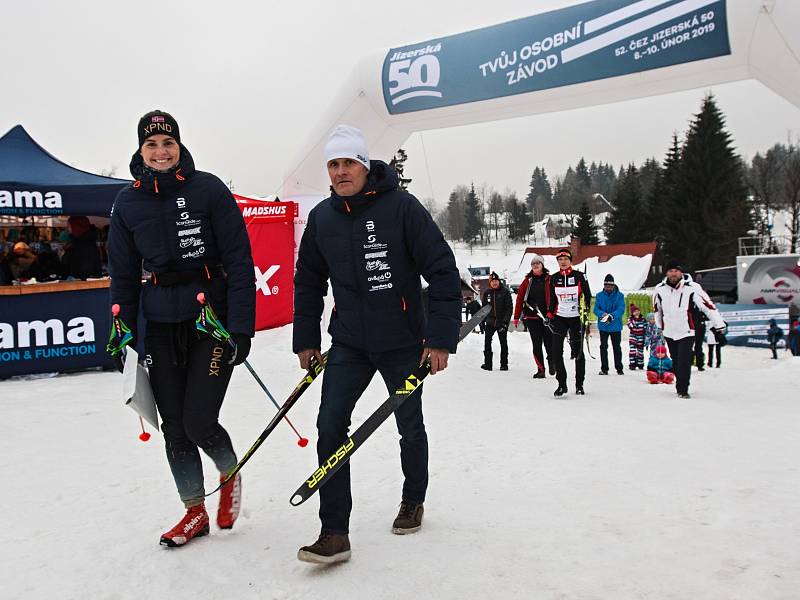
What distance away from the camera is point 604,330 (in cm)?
1116

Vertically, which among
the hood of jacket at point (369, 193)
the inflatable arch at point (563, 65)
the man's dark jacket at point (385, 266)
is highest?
the inflatable arch at point (563, 65)

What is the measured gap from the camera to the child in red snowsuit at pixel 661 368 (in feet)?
31.0

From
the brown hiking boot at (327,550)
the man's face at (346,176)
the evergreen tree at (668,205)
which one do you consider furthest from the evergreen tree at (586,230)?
the brown hiking boot at (327,550)

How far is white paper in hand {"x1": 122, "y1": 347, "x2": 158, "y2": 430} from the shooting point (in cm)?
288

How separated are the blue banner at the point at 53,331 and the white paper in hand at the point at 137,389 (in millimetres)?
6140

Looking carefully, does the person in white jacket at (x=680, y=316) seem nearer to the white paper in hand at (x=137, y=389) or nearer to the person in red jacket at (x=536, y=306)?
the person in red jacket at (x=536, y=306)

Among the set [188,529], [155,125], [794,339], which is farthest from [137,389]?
[794,339]

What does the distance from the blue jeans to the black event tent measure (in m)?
6.72

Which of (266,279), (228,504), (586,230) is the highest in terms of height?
(586,230)

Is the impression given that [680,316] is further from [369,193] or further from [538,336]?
[369,193]

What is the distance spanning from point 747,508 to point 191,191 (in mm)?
3222

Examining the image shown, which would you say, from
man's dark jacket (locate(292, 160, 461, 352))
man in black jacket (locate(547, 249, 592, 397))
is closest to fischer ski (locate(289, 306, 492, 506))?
man's dark jacket (locate(292, 160, 461, 352))

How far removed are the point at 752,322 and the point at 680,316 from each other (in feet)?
61.3

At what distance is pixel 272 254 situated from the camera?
12383 mm
